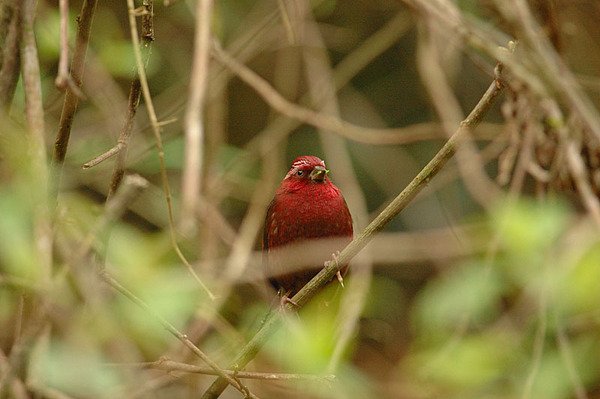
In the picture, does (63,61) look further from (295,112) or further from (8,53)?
(295,112)

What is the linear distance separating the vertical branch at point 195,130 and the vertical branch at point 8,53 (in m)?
0.42

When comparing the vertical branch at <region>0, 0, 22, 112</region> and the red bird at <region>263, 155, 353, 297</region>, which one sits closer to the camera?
the vertical branch at <region>0, 0, 22, 112</region>

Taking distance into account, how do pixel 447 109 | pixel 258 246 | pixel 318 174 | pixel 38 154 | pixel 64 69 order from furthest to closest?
pixel 258 246, pixel 447 109, pixel 318 174, pixel 64 69, pixel 38 154

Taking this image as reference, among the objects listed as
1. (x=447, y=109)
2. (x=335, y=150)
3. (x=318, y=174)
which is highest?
(x=447, y=109)

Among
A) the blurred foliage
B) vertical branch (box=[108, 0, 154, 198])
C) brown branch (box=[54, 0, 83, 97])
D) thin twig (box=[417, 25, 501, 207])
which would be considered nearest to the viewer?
brown branch (box=[54, 0, 83, 97])

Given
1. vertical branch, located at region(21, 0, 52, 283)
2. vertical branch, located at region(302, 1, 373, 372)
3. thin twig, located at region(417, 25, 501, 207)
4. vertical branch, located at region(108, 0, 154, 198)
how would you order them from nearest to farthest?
vertical branch, located at region(21, 0, 52, 283) → vertical branch, located at region(108, 0, 154, 198) → vertical branch, located at region(302, 1, 373, 372) → thin twig, located at region(417, 25, 501, 207)

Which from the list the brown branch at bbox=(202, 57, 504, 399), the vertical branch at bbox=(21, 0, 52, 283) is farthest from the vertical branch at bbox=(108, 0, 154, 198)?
the brown branch at bbox=(202, 57, 504, 399)

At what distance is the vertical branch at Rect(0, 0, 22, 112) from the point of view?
83.7 inches

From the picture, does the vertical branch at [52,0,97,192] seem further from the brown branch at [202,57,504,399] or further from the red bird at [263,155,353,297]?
the red bird at [263,155,353,297]

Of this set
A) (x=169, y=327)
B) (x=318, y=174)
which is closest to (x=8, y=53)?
(x=169, y=327)

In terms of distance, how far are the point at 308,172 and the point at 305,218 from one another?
19 cm

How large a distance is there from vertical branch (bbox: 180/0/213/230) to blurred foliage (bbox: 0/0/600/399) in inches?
4.5

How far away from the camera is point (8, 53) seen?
2145mm

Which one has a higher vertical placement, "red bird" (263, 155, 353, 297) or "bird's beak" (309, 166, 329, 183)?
"bird's beak" (309, 166, 329, 183)
